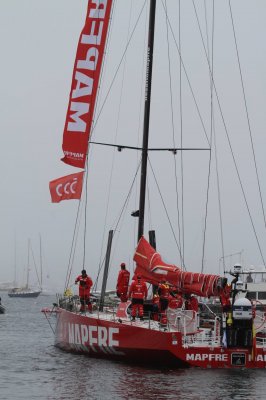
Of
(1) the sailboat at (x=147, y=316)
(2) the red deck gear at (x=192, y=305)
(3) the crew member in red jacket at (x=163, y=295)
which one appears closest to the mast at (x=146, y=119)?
(1) the sailboat at (x=147, y=316)

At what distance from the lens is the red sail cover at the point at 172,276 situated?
23266 millimetres

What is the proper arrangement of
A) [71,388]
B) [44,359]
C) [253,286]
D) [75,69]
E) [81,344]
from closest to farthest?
[71,388] < [81,344] < [44,359] < [75,69] < [253,286]

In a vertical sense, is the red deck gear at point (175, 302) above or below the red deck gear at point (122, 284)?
below

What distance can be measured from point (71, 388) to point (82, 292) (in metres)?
6.98

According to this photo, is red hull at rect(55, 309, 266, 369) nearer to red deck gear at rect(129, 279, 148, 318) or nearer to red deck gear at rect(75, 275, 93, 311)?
red deck gear at rect(129, 279, 148, 318)

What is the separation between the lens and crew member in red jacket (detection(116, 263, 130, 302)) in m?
26.9

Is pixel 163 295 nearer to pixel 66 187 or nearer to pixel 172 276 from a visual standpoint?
pixel 172 276

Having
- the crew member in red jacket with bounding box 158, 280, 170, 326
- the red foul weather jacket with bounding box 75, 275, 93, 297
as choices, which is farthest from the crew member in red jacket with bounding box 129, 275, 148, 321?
the red foul weather jacket with bounding box 75, 275, 93, 297

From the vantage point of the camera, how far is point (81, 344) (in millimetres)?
26188

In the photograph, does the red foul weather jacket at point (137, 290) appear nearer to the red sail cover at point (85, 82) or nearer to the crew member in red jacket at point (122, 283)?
the crew member in red jacket at point (122, 283)

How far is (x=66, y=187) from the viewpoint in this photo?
30.4 metres

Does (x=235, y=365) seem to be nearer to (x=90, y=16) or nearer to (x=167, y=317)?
(x=167, y=317)

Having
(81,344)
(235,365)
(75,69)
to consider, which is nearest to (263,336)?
(235,365)

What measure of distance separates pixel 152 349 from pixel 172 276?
7.91ft
